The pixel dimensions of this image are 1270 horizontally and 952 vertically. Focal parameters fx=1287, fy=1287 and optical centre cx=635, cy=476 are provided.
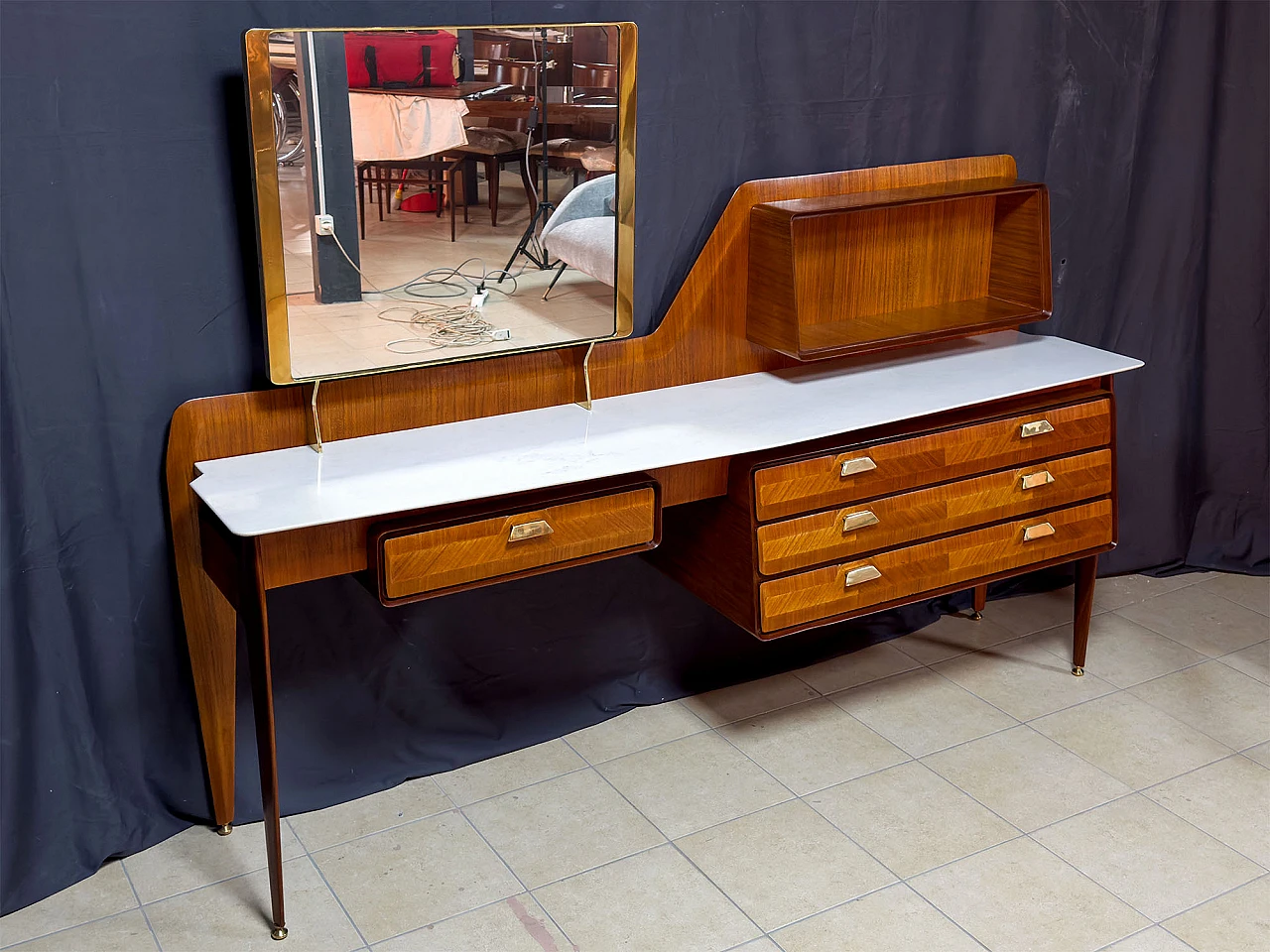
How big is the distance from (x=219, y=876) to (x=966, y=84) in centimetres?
224

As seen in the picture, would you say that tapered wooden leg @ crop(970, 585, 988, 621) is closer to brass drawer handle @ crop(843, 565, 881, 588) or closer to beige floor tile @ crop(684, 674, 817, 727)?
beige floor tile @ crop(684, 674, 817, 727)

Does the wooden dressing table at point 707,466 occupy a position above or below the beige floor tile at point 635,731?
above

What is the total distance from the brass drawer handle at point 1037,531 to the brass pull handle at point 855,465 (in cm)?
49

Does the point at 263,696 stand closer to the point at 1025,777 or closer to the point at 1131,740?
the point at 1025,777

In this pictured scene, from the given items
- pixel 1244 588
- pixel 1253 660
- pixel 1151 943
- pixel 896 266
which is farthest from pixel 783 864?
pixel 1244 588

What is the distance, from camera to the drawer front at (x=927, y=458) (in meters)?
2.38

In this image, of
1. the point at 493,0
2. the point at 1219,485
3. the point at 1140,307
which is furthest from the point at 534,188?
the point at 1219,485

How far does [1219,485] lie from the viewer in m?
3.56

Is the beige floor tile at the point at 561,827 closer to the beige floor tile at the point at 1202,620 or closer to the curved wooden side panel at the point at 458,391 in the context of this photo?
the curved wooden side panel at the point at 458,391

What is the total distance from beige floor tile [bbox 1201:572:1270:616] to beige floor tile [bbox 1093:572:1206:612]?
0.04 meters

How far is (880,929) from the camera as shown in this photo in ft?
7.23

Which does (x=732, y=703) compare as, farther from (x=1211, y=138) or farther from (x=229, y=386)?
(x=1211, y=138)

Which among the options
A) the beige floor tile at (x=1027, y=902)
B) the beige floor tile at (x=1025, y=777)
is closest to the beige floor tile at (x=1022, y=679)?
the beige floor tile at (x=1025, y=777)

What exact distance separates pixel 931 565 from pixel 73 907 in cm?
171
